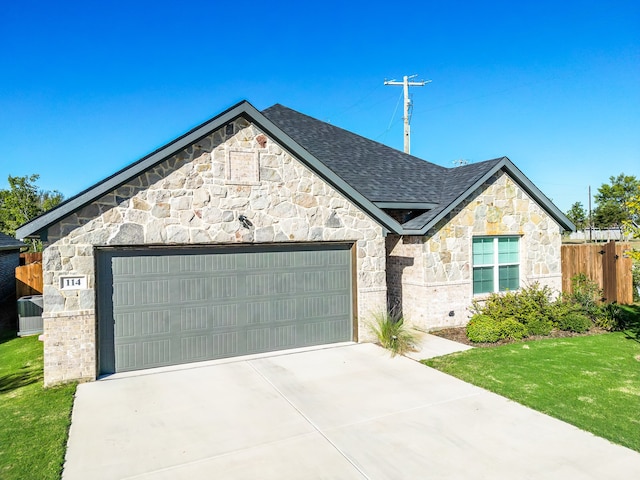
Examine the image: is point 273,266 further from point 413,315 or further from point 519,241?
point 519,241

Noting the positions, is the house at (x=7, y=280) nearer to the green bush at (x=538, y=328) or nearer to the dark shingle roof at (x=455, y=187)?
the dark shingle roof at (x=455, y=187)

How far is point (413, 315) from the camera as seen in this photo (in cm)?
1287

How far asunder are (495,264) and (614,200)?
36792mm

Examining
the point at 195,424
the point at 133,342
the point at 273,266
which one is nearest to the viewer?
the point at 195,424

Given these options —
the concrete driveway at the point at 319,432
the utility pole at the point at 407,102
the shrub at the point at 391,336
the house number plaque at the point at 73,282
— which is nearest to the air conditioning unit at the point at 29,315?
the house number plaque at the point at 73,282

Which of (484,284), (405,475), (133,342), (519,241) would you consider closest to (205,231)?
(133,342)

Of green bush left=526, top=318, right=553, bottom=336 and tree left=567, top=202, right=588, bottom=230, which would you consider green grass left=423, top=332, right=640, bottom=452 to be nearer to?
green bush left=526, top=318, right=553, bottom=336

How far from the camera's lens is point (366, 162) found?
1542cm

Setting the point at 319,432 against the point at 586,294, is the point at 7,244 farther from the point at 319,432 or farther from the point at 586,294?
the point at 586,294

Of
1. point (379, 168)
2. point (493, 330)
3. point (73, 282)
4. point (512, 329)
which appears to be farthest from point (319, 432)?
point (379, 168)

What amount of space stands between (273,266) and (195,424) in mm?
4403

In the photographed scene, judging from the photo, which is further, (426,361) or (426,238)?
(426,238)

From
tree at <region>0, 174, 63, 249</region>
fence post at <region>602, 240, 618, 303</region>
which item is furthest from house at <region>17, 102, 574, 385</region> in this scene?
tree at <region>0, 174, 63, 249</region>

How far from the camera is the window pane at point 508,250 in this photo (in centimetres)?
1362
